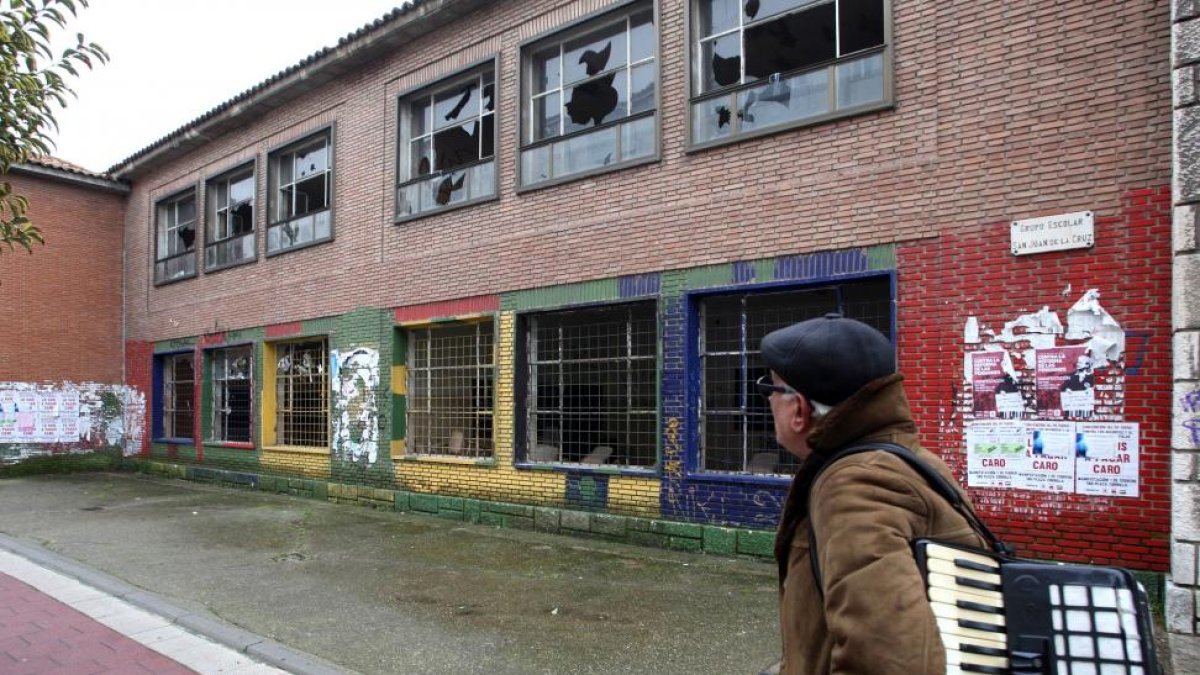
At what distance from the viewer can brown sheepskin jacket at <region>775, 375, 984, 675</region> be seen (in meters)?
1.41

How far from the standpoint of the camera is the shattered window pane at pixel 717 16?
847 centimetres

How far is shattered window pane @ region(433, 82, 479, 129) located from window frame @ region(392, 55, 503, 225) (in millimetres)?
96

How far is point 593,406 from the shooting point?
9.47 meters

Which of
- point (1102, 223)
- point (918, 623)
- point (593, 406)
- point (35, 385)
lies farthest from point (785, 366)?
point (35, 385)

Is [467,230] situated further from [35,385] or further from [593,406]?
[35,385]

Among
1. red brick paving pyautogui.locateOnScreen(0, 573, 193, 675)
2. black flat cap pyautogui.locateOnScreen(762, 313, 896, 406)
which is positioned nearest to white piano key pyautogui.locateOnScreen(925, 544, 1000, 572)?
black flat cap pyautogui.locateOnScreen(762, 313, 896, 406)

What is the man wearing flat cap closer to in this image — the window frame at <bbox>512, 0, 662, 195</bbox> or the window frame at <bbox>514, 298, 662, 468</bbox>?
the window frame at <bbox>514, 298, 662, 468</bbox>

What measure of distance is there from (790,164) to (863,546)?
6.83 meters

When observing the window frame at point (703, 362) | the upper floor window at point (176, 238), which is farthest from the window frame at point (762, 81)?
the upper floor window at point (176, 238)

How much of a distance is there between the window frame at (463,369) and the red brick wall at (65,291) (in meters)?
10.7

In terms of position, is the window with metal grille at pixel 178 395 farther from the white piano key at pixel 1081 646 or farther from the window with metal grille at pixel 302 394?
the white piano key at pixel 1081 646

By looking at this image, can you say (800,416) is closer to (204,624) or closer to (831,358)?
(831,358)

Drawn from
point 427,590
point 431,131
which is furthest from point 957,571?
point 431,131

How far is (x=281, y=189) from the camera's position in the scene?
14.5 m
